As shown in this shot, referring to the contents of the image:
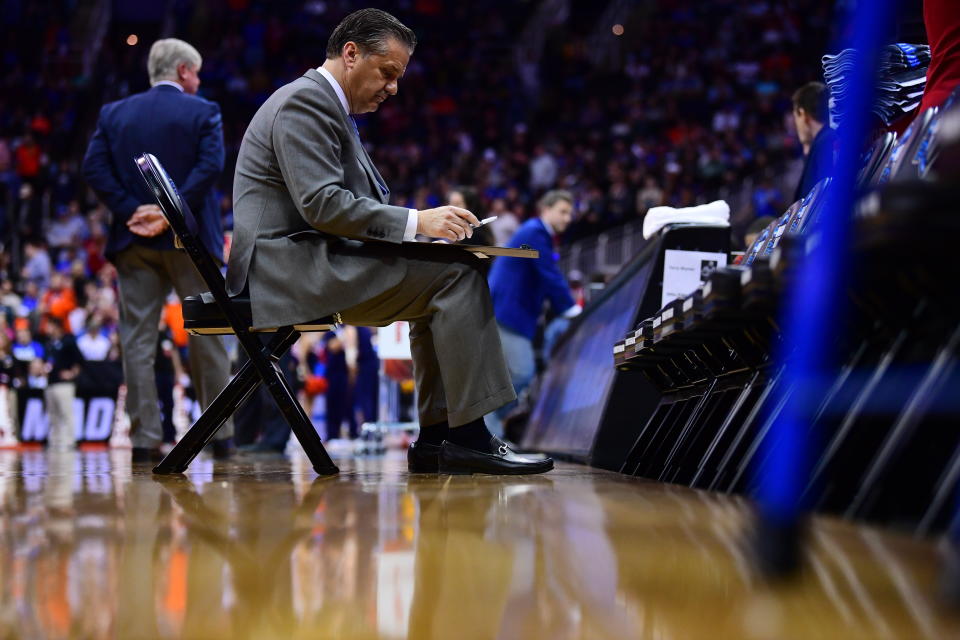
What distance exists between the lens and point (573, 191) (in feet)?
48.9

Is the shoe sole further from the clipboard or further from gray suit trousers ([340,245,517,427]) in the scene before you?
the clipboard

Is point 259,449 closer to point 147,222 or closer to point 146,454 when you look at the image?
point 146,454

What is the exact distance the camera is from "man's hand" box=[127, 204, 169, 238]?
411 centimetres

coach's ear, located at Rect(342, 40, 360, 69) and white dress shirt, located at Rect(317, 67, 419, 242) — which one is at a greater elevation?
coach's ear, located at Rect(342, 40, 360, 69)

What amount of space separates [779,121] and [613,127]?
2.62 m

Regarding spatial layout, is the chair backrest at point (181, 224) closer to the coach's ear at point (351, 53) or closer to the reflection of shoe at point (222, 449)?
the coach's ear at point (351, 53)

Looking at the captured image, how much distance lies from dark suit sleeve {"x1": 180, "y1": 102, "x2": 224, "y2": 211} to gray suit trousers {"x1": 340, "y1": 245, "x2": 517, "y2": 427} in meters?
1.57

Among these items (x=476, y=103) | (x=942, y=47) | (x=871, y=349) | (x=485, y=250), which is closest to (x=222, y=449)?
(x=485, y=250)

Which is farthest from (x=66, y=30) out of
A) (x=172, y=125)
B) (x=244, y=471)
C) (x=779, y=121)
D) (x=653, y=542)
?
(x=653, y=542)

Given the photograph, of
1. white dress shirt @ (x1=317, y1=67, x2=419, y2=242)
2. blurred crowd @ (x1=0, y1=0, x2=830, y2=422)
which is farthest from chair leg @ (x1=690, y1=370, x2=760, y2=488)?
blurred crowd @ (x1=0, y1=0, x2=830, y2=422)

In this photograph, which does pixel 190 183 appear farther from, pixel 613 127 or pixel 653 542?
pixel 613 127

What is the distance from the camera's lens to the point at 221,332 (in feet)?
10.5

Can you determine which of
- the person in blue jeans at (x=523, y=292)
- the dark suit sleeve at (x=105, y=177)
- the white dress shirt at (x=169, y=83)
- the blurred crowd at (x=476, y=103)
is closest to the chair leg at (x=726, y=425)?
the dark suit sleeve at (x=105, y=177)

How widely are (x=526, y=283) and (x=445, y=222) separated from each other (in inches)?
119
